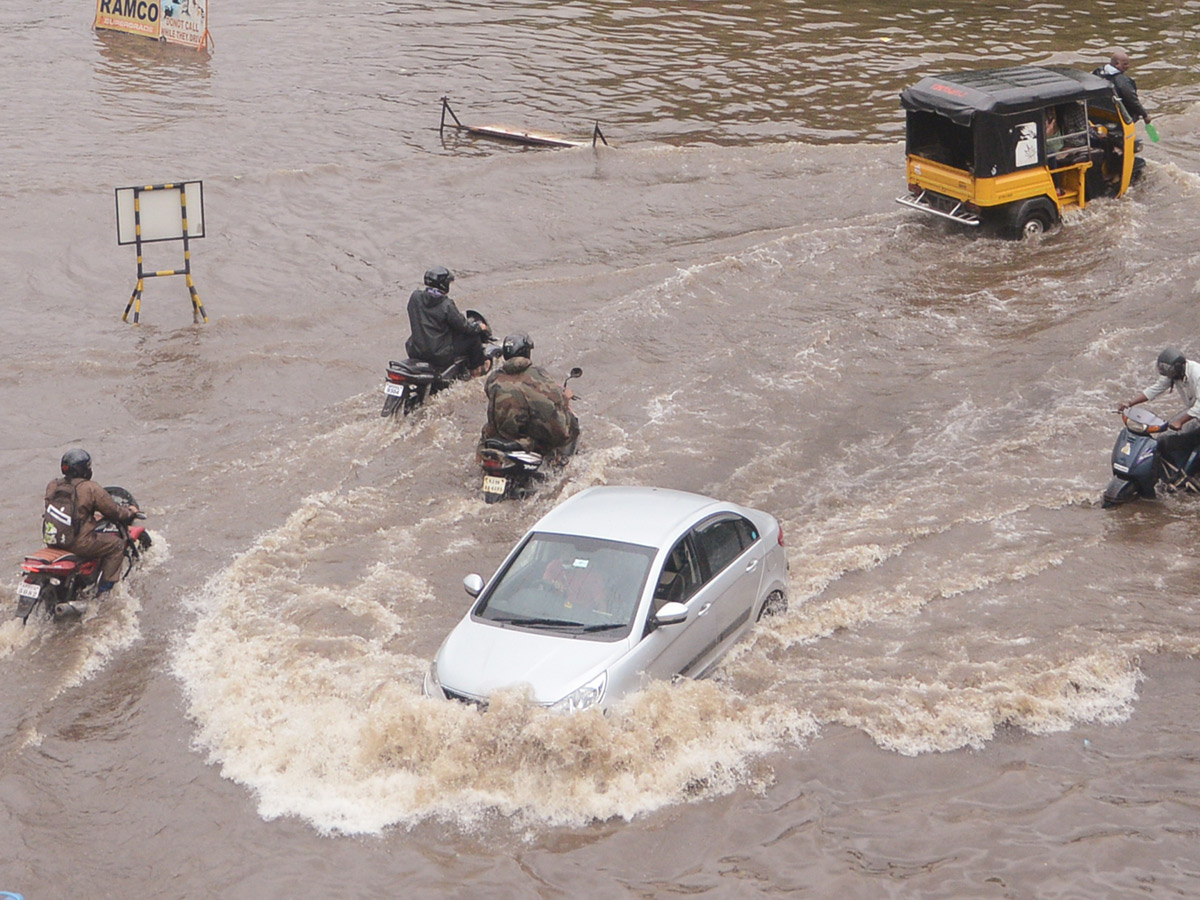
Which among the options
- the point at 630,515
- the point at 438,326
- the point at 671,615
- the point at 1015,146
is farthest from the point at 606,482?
the point at 1015,146

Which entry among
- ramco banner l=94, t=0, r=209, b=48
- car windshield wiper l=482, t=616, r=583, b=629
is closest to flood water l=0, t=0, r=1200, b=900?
car windshield wiper l=482, t=616, r=583, b=629

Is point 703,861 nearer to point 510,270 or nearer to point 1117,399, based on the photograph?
A: point 1117,399

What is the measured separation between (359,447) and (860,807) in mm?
6684

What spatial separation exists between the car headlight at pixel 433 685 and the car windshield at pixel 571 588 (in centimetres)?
49

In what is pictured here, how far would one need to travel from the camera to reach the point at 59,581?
9.41 m

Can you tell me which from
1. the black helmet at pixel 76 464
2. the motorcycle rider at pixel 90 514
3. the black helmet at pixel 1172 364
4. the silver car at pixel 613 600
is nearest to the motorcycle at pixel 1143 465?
the black helmet at pixel 1172 364

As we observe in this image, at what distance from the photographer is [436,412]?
12.9 m

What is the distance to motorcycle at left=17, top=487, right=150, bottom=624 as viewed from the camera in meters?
9.30

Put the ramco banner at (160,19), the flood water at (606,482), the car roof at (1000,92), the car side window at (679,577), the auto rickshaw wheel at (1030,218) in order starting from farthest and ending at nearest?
1. the ramco banner at (160,19)
2. the auto rickshaw wheel at (1030,218)
3. the car roof at (1000,92)
4. the car side window at (679,577)
5. the flood water at (606,482)

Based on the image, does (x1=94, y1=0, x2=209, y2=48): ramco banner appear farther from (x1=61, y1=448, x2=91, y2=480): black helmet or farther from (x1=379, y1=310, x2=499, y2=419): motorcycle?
(x1=61, y1=448, x2=91, y2=480): black helmet

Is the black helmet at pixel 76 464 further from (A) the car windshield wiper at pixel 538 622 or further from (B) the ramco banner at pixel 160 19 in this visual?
(B) the ramco banner at pixel 160 19

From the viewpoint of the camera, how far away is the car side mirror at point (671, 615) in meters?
7.88

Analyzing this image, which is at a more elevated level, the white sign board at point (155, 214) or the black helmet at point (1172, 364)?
the white sign board at point (155, 214)

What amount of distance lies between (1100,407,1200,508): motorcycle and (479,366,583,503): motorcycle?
4.66 metres
